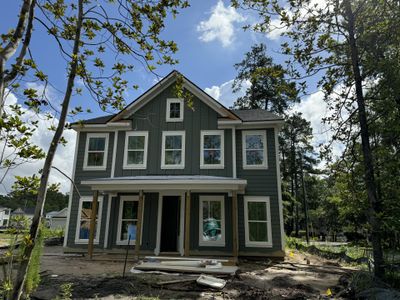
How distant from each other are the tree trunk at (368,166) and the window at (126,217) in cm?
881

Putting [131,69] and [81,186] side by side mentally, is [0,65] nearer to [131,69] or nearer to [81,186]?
[131,69]

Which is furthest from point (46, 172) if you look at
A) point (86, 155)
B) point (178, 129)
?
point (86, 155)

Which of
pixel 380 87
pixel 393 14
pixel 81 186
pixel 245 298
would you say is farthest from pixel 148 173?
pixel 393 14

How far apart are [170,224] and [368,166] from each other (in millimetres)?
8068

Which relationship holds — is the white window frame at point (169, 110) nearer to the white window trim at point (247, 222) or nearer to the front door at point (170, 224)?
the front door at point (170, 224)

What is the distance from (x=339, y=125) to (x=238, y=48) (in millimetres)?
4042

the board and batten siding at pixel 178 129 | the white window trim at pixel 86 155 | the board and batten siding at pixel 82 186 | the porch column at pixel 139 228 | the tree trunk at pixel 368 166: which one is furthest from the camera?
the white window trim at pixel 86 155

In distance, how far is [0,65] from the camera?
2.51 m

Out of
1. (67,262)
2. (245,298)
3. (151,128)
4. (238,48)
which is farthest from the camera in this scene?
(151,128)

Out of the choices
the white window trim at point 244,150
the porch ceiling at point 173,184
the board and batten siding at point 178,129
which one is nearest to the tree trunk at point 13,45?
the porch ceiling at point 173,184

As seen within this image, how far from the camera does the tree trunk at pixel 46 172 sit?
271 cm

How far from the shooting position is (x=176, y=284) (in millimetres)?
6918

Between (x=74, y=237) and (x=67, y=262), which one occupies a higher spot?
(x=74, y=237)

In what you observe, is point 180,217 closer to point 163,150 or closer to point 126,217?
point 126,217
